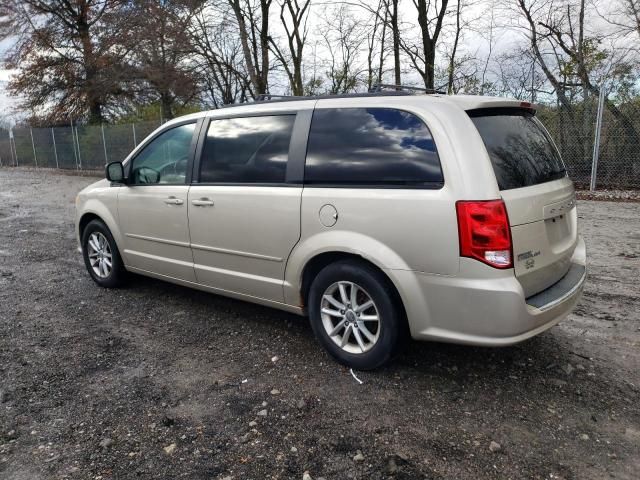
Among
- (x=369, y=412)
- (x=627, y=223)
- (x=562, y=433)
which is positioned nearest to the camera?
(x=562, y=433)

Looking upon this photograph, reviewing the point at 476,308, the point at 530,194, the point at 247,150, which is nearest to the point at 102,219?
the point at 247,150

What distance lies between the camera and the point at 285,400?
307 centimetres

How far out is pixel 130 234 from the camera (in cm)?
482

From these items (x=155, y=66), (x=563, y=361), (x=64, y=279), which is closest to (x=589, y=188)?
(x=563, y=361)

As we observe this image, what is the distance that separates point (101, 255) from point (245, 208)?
2362mm

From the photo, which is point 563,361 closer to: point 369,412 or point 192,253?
point 369,412

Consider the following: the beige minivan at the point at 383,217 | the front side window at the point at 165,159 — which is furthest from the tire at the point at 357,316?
the front side window at the point at 165,159

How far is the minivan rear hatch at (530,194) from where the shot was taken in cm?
288

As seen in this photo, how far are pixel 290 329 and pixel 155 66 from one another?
1917cm

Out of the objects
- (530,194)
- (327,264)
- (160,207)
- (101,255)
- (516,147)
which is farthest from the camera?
(101,255)

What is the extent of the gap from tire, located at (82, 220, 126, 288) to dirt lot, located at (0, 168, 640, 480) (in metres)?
0.46

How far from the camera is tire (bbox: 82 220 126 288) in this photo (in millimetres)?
5121

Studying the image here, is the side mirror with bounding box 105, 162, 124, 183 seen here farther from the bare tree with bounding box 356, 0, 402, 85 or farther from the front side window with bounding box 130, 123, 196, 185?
the bare tree with bounding box 356, 0, 402, 85

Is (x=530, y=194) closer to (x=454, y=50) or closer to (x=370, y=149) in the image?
(x=370, y=149)
